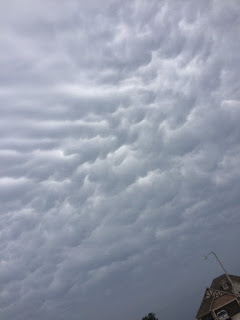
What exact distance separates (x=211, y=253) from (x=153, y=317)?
6297 centimetres

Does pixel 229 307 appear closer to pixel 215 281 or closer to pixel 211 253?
pixel 215 281

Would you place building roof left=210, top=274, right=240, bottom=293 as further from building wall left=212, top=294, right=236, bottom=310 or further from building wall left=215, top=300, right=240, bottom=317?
building wall left=215, top=300, right=240, bottom=317

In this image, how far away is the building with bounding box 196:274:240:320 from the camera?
6178 cm

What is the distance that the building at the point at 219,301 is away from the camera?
61.8 meters

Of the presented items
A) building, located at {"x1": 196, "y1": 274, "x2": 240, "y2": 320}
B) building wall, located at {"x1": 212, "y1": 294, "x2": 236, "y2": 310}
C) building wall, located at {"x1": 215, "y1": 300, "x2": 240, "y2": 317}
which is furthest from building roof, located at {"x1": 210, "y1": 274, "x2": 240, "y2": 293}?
building wall, located at {"x1": 215, "y1": 300, "x2": 240, "y2": 317}

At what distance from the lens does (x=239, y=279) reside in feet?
233

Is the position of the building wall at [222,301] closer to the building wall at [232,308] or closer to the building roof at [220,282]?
the building wall at [232,308]

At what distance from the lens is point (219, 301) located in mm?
64062

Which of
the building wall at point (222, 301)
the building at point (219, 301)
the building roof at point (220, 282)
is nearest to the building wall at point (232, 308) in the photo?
the building at point (219, 301)

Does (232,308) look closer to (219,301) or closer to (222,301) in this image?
(222,301)

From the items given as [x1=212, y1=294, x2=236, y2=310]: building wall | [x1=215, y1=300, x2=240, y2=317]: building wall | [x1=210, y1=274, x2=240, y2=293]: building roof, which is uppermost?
[x1=210, y1=274, x2=240, y2=293]: building roof

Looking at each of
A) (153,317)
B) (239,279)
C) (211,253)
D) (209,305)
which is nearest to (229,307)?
(209,305)

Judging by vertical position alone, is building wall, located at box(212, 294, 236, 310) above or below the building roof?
below

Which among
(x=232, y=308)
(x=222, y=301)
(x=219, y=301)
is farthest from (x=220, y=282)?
(x=232, y=308)
